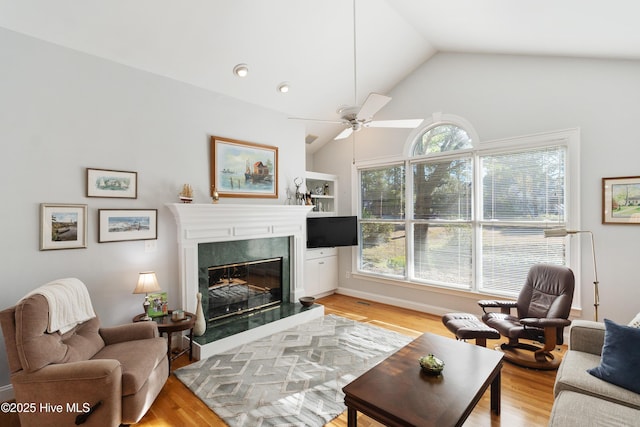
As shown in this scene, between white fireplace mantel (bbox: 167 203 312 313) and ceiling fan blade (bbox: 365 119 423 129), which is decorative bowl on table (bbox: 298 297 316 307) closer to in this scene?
white fireplace mantel (bbox: 167 203 312 313)

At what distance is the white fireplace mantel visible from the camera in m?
3.43

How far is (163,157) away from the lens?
3377mm

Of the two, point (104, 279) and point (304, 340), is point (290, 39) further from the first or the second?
point (304, 340)

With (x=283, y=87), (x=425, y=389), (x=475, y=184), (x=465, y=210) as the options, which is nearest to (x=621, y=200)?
(x=475, y=184)

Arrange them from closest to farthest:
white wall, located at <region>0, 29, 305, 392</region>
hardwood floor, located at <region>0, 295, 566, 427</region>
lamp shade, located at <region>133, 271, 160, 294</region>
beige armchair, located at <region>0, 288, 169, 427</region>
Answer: beige armchair, located at <region>0, 288, 169, 427</region> < hardwood floor, located at <region>0, 295, 566, 427</region> < white wall, located at <region>0, 29, 305, 392</region> < lamp shade, located at <region>133, 271, 160, 294</region>

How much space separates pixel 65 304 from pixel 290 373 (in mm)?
1953

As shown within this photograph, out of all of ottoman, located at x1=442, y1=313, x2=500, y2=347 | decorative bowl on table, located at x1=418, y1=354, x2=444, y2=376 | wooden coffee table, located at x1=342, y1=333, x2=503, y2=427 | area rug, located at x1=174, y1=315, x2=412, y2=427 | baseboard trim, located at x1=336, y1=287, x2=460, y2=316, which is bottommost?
area rug, located at x1=174, y1=315, x2=412, y2=427

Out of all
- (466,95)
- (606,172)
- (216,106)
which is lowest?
(606,172)

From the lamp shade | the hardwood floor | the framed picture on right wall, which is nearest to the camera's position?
the hardwood floor

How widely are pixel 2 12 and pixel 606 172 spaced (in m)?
5.86

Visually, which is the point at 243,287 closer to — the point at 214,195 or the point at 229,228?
the point at 229,228

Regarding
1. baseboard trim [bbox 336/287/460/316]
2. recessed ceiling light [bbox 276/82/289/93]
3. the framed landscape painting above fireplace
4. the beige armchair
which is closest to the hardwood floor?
the beige armchair

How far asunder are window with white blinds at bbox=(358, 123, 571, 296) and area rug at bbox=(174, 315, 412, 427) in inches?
58.1

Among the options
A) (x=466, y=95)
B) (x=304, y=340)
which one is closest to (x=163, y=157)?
(x=304, y=340)
